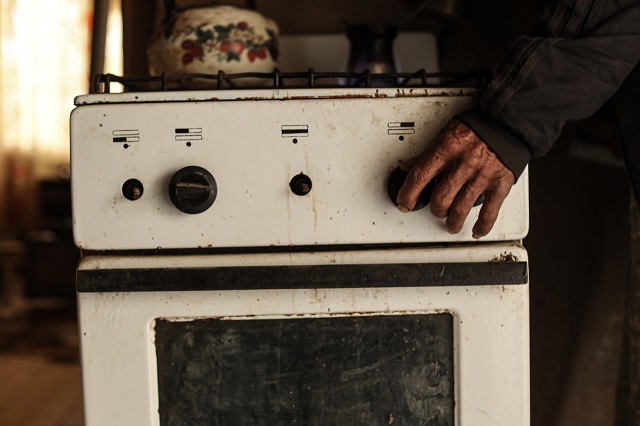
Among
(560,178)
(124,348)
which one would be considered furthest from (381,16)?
(124,348)

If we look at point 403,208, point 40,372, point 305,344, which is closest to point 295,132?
point 403,208

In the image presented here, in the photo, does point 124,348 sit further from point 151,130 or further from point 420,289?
point 420,289

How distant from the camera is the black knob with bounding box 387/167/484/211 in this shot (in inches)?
29.7

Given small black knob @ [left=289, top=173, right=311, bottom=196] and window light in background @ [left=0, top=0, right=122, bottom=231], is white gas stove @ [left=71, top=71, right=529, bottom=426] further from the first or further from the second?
window light in background @ [left=0, top=0, right=122, bottom=231]

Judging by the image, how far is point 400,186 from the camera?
0.76m

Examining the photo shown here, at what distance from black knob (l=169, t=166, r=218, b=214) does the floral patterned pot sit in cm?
24

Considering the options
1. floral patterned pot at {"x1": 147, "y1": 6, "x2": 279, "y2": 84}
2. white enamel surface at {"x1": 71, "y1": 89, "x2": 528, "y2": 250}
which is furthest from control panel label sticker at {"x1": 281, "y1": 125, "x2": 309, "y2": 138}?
floral patterned pot at {"x1": 147, "y1": 6, "x2": 279, "y2": 84}

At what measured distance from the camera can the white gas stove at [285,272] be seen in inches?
30.1

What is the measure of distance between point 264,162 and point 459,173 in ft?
0.83

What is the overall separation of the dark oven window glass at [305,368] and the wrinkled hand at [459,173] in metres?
0.16

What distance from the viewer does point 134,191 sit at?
0.76m

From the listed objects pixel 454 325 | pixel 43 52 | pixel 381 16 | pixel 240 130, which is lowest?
pixel 454 325

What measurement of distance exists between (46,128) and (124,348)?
3874 mm

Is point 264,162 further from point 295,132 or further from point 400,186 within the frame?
point 400,186
